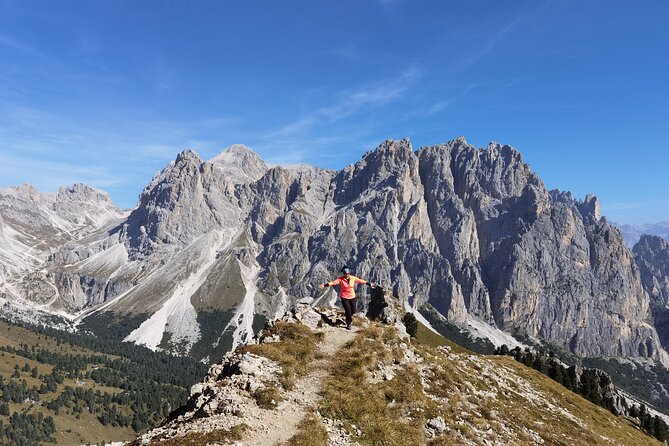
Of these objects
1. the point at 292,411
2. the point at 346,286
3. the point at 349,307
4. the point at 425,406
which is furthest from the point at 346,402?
the point at 349,307

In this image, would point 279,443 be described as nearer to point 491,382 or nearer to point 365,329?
point 365,329

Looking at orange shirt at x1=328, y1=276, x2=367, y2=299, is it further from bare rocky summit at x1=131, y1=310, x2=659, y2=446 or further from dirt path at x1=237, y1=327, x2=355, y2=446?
dirt path at x1=237, y1=327, x2=355, y2=446

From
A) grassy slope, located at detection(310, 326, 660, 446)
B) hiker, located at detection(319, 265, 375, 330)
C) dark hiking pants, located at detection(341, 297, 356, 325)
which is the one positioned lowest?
grassy slope, located at detection(310, 326, 660, 446)

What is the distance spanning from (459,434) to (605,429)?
1399 inches

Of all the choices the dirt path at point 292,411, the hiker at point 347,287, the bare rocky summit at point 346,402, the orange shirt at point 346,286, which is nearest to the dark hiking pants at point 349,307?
the hiker at point 347,287

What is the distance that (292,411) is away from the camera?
79.5 feet

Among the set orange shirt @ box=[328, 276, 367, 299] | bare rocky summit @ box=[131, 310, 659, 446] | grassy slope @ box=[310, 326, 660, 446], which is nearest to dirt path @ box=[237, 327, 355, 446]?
bare rocky summit @ box=[131, 310, 659, 446]

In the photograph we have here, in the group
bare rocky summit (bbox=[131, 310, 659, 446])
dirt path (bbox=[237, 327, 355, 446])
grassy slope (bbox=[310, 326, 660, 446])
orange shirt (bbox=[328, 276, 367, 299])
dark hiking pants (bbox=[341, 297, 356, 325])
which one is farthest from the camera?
dark hiking pants (bbox=[341, 297, 356, 325])

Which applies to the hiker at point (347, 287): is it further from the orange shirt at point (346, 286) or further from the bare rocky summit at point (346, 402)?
the bare rocky summit at point (346, 402)

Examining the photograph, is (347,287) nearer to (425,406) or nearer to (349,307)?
(349,307)

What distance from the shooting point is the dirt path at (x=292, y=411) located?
21.6 m

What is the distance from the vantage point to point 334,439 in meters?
22.3

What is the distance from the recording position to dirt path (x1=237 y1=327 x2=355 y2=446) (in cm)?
2162

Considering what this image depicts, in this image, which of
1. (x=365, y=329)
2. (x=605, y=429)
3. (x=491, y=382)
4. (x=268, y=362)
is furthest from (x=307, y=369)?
(x=605, y=429)
